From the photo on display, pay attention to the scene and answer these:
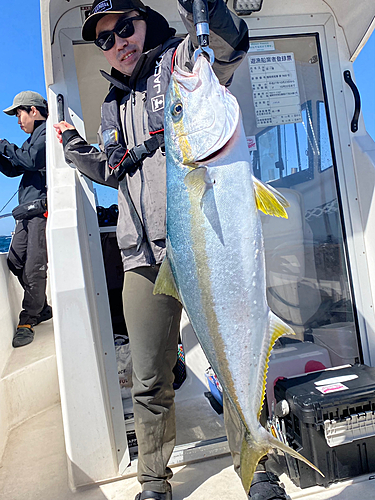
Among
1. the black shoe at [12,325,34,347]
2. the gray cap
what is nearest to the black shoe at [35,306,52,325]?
the black shoe at [12,325,34,347]

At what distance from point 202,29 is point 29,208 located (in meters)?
3.45

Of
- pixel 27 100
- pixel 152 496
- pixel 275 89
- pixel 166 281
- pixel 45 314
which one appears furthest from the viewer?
pixel 45 314

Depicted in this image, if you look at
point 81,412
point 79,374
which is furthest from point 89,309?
point 81,412

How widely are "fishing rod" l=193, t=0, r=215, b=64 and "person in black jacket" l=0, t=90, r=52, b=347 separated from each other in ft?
10.4

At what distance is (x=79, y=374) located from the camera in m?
2.38

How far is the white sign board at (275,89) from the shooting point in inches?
119

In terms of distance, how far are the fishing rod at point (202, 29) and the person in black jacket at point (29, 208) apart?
3.17m

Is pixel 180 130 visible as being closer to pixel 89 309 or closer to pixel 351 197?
pixel 89 309

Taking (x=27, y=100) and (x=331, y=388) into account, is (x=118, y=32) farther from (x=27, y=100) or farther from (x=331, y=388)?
(x=27, y=100)

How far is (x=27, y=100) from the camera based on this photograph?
15.1 feet

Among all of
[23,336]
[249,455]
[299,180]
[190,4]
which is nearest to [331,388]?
[249,455]

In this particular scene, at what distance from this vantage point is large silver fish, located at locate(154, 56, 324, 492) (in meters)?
1.39

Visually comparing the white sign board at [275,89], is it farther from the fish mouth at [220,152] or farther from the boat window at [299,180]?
the fish mouth at [220,152]

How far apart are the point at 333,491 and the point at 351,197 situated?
74.7 inches
